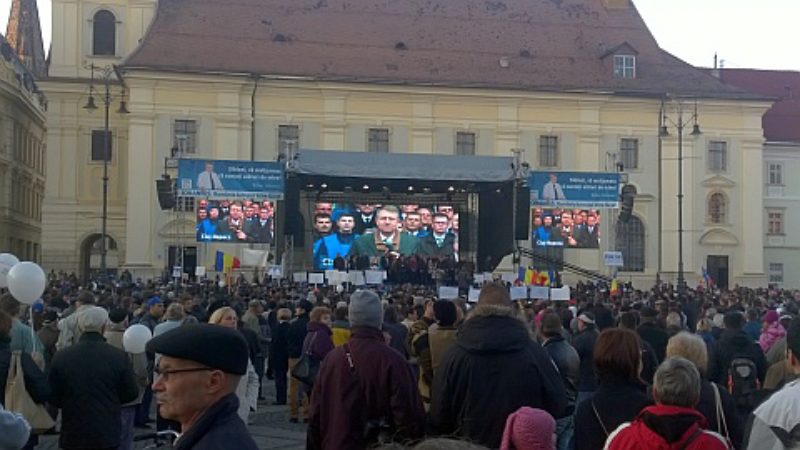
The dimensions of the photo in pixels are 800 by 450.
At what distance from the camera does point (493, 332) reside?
6500mm

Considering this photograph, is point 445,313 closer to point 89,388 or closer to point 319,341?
point 89,388

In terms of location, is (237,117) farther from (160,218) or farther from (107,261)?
(107,261)

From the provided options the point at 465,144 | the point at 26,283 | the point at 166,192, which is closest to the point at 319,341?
the point at 26,283

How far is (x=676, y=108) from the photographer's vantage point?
2025 inches

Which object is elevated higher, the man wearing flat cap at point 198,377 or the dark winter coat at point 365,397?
the man wearing flat cap at point 198,377

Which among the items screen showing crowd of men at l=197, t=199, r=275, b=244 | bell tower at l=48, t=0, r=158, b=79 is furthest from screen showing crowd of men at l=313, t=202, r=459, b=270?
bell tower at l=48, t=0, r=158, b=79

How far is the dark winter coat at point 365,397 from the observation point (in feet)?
21.6

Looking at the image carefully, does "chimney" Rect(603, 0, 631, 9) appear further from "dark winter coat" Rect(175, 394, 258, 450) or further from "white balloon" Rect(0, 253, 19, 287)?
"dark winter coat" Rect(175, 394, 258, 450)

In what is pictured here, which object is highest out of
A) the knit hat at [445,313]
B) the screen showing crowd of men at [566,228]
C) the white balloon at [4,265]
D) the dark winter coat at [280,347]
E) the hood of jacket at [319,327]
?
the screen showing crowd of men at [566,228]

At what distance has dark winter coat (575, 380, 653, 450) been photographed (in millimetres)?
5934

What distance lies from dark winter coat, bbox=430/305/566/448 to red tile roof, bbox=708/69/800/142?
54690mm

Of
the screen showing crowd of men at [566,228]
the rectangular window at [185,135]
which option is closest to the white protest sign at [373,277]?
the screen showing crowd of men at [566,228]

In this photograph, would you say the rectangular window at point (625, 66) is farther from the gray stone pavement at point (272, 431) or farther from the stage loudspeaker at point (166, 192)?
the gray stone pavement at point (272, 431)

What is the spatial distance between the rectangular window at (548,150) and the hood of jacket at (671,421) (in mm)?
46806
